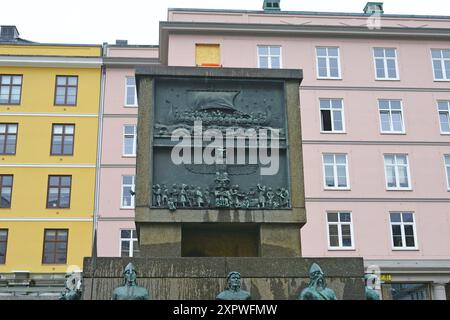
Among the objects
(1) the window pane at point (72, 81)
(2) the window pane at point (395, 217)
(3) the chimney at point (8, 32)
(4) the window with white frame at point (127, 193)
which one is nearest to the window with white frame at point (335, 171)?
(2) the window pane at point (395, 217)

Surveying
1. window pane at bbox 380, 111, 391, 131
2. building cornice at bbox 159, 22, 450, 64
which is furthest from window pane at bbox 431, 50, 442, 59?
window pane at bbox 380, 111, 391, 131

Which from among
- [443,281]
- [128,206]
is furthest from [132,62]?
[443,281]

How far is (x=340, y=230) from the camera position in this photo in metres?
35.2

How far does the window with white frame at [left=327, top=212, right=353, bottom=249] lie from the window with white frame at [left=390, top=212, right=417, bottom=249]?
239 centimetres

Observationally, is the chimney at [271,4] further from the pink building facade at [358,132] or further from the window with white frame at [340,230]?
the window with white frame at [340,230]

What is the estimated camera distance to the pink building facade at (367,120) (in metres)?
35.1

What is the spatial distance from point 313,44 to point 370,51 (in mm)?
3436

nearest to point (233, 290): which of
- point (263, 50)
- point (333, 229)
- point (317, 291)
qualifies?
point (317, 291)

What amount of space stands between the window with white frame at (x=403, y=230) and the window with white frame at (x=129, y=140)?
1574 centimetres

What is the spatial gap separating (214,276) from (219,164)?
2.81 metres

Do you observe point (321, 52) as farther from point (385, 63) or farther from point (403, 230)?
point (403, 230)

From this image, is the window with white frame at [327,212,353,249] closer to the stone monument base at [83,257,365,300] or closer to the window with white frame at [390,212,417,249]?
the window with white frame at [390,212,417,249]

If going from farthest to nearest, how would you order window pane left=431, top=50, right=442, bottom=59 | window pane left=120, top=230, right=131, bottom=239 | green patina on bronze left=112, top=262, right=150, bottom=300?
window pane left=431, top=50, right=442, bottom=59 → window pane left=120, top=230, right=131, bottom=239 → green patina on bronze left=112, top=262, right=150, bottom=300

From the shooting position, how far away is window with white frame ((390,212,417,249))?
3531cm
